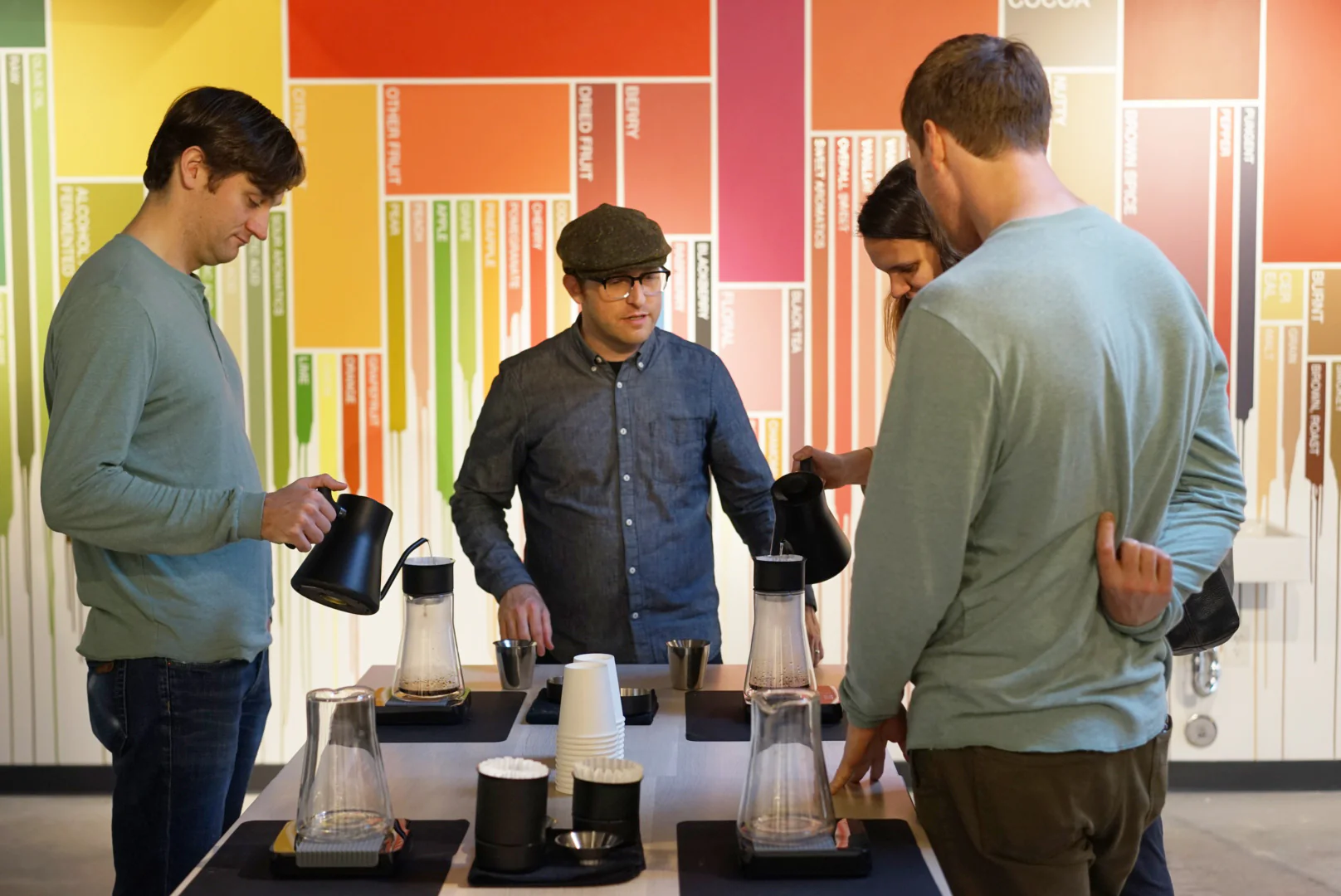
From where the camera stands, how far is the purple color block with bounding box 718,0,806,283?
395 centimetres

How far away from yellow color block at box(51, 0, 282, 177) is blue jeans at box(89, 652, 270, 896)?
2.34 meters

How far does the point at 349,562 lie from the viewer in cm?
186

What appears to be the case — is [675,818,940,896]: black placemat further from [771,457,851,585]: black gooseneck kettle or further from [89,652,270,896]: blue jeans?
[89,652,270,896]: blue jeans

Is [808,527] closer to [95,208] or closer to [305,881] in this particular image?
[305,881]

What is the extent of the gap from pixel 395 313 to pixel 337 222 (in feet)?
1.07

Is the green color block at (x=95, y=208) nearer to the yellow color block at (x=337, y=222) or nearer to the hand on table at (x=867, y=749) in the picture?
the yellow color block at (x=337, y=222)

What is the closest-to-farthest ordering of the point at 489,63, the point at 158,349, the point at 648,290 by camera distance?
1. the point at 158,349
2. the point at 648,290
3. the point at 489,63

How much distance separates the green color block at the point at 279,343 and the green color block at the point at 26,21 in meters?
0.86

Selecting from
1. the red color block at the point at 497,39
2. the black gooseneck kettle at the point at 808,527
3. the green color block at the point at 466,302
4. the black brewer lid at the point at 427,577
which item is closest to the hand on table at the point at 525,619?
the black brewer lid at the point at 427,577

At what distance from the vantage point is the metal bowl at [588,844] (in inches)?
55.6

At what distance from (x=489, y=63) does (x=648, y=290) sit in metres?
1.69

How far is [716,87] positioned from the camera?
396 centimetres

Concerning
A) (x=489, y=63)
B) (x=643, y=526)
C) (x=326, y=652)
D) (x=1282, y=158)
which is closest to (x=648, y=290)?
(x=643, y=526)

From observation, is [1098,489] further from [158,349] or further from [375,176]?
[375,176]
